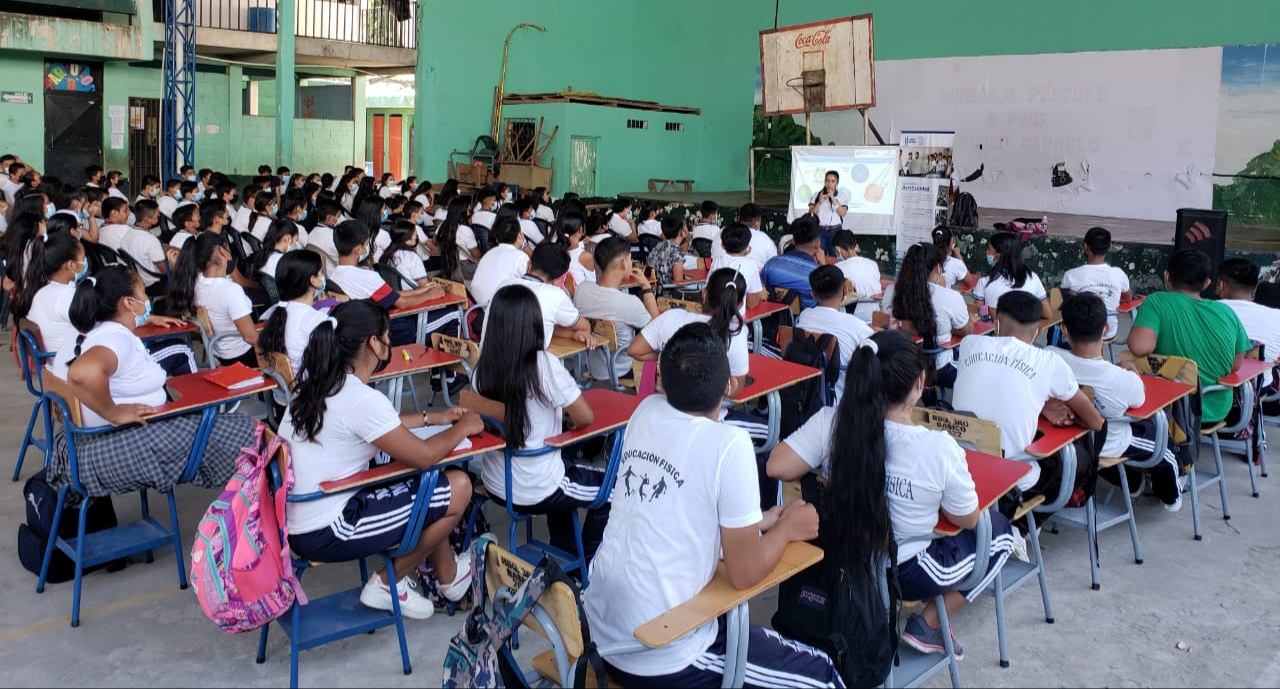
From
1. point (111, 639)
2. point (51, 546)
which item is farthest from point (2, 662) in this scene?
point (51, 546)

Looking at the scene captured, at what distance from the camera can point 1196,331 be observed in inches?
185

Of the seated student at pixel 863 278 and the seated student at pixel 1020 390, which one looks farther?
the seated student at pixel 863 278

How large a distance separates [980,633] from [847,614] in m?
0.98

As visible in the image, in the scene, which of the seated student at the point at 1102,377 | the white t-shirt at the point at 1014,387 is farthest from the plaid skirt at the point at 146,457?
the seated student at the point at 1102,377

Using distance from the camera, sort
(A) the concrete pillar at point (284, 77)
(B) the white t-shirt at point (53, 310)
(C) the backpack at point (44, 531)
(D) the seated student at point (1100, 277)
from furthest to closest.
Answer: (A) the concrete pillar at point (284, 77), (D) the seated student at point (1100, 277), (B) the white t-shirt at point (53, 310), (C) the backpack at point (44, 531)

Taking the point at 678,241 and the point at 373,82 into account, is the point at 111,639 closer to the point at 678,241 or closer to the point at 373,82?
the point at 678,241

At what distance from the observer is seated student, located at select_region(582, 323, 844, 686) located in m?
2.27

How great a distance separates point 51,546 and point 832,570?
2.73 m

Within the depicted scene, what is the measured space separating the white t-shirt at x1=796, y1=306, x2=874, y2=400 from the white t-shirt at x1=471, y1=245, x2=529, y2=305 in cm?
182

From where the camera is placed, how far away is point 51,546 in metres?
3.62

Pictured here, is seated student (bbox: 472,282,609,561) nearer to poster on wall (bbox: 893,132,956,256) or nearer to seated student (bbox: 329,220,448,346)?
seated student (bbox: 329,220,448,346)

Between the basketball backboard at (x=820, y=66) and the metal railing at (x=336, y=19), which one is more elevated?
the metal railing at (x=336, y=19)

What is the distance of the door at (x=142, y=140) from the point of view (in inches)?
651

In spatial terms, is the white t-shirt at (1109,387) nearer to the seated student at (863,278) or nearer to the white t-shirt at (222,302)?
the seated student at (863,278)
